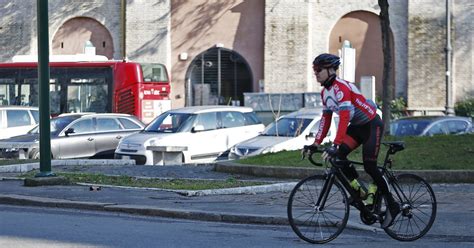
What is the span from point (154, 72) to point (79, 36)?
981cm

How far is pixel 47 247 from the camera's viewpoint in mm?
10312

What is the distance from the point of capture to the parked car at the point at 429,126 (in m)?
24.9

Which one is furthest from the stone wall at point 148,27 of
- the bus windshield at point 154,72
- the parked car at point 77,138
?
the parked car at point 77,138

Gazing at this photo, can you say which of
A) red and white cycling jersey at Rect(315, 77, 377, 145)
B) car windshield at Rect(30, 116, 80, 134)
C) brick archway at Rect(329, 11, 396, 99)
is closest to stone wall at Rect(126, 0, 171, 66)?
brick archway at Rect(329, 11, 396, 99)

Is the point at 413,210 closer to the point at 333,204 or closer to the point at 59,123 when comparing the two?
the point at 333,204

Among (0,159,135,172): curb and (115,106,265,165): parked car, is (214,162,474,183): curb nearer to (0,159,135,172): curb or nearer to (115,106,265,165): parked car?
(0,159,135,172): curb

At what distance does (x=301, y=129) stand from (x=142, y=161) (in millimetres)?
3824

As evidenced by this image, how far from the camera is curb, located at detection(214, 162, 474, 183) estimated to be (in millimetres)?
16922

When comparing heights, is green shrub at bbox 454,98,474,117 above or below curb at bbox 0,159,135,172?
above

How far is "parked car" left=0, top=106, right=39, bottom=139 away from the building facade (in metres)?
14.7

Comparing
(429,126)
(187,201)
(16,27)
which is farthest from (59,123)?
(16,27)

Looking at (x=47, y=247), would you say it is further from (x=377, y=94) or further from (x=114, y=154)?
(x=377, y=94)

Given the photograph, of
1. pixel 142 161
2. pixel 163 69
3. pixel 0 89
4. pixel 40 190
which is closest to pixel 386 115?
pixel 142 161

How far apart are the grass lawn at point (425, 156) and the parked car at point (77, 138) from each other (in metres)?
6.89
